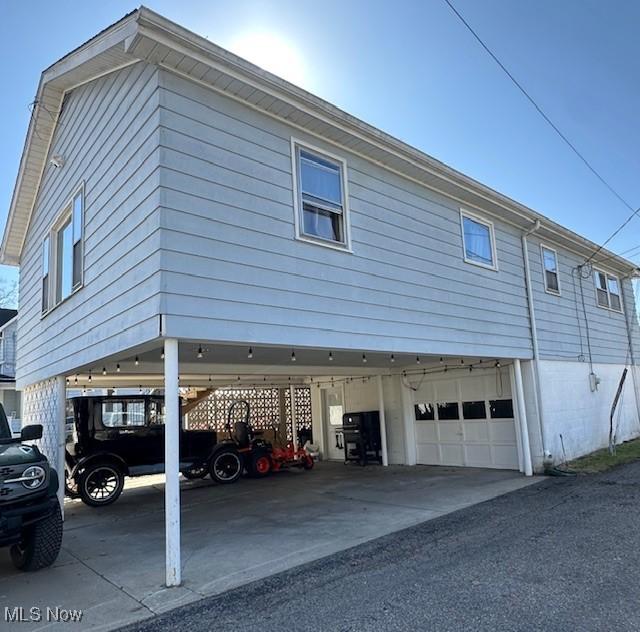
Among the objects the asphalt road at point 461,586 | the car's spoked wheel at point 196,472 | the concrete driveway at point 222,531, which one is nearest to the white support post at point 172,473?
the concrete driveway at point 222,531

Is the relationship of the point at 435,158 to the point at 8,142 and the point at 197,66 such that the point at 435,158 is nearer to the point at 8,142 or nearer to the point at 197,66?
the point at 197,66

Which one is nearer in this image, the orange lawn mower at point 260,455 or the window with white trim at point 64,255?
the window with white trim at point 64,255

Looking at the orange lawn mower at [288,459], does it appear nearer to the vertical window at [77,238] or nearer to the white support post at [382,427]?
the white support post at [382,427]

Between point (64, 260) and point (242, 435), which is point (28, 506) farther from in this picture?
point (242, 435)

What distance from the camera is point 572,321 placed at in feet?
39.8

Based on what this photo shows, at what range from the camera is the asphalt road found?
369cm

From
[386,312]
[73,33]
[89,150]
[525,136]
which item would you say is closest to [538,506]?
[386,312]

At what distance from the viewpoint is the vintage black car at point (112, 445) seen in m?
9.51

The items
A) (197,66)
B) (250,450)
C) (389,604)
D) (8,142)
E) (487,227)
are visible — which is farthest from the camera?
(250,450)

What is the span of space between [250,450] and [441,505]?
5.60 meters

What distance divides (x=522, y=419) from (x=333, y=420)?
20.0 ft

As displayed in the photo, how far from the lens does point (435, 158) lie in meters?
8.15

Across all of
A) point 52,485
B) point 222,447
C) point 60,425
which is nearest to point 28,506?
point 52,485

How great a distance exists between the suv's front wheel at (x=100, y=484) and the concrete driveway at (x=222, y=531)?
9.1 inches
